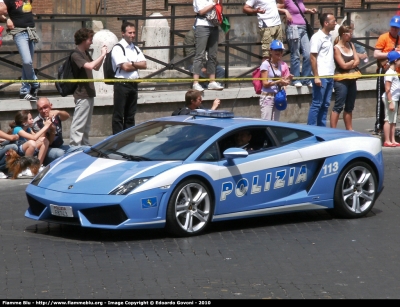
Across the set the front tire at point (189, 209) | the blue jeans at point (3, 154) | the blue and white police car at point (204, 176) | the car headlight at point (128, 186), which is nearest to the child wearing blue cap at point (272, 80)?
the blue and white police car at point (204, 176)

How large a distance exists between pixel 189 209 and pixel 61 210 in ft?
4.28

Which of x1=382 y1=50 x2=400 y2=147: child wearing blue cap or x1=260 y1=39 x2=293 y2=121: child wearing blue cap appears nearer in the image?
x1=260 y1=39 x2=293 y2=121: child wearing blue cap

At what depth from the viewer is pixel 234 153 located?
367 inches

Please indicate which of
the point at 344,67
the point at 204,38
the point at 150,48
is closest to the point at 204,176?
the point at 344,67

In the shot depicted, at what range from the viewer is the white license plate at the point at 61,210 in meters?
8.87

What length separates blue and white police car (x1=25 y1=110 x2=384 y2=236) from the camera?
8.88m

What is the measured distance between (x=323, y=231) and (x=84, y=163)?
2696 millimetres

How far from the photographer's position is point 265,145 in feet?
32.7

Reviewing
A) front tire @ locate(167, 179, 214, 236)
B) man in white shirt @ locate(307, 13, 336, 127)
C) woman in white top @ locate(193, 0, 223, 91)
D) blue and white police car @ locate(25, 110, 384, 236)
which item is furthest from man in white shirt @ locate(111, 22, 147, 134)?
front tire @ locate(167, 179, 214, 236)

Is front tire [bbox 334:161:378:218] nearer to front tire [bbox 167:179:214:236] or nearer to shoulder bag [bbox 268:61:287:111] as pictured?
front tire [bbox 167:179:214:236]

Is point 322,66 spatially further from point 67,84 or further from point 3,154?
point 3,154

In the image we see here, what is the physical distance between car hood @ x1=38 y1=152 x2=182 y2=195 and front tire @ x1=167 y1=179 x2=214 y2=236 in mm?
284

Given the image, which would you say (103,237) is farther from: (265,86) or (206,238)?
(265,86)

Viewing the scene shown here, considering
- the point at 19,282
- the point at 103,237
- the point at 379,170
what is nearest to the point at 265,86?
the point at 379,170
